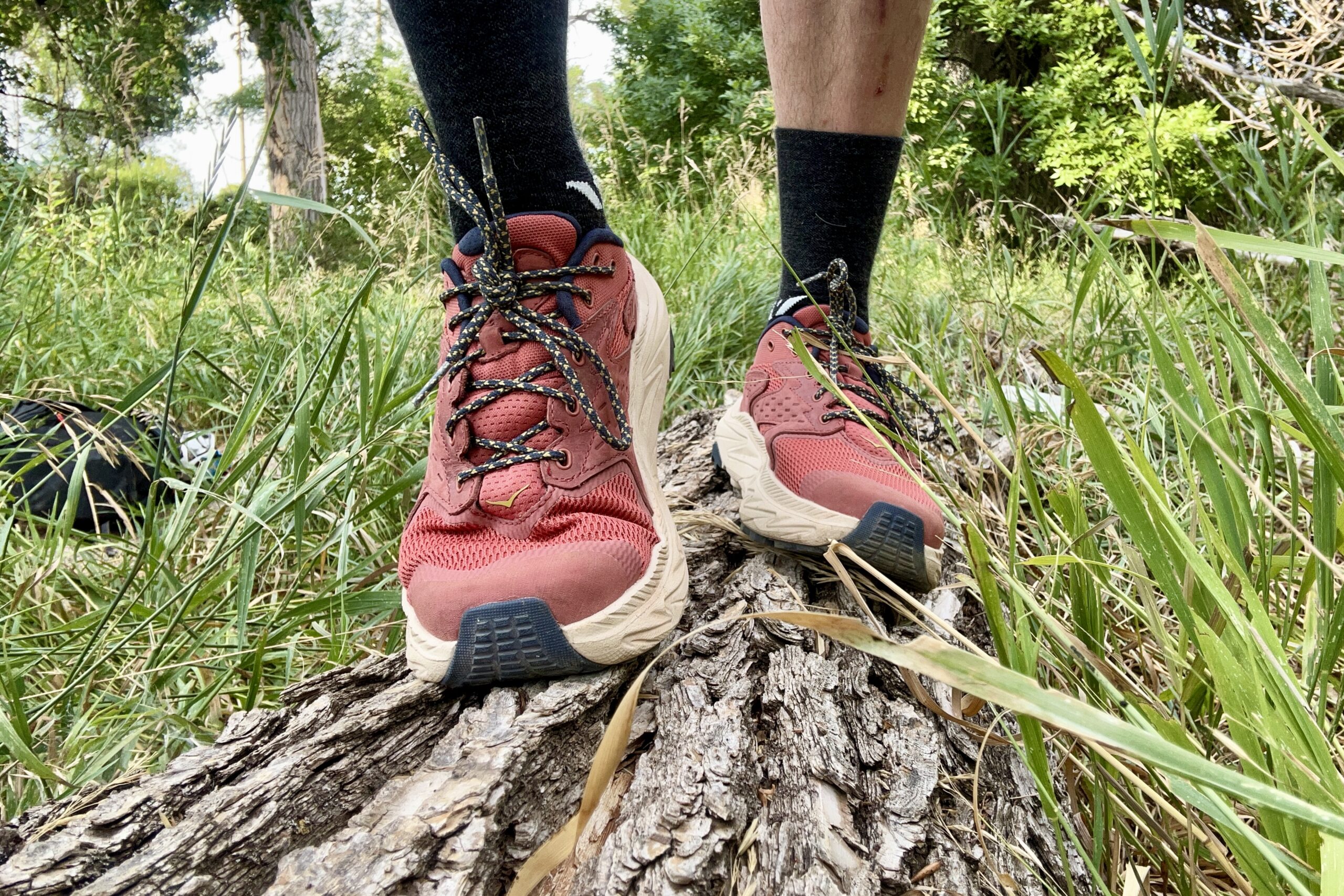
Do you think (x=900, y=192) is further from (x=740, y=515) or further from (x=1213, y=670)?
(x=1213, y=670)

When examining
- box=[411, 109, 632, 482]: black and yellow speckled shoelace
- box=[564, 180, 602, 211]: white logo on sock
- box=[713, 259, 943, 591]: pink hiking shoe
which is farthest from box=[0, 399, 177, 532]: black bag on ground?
box=[713, 259, 943, 591]: pink hiking shoe

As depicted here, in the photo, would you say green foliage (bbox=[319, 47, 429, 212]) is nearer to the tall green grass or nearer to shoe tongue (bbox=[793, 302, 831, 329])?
the tall green grass

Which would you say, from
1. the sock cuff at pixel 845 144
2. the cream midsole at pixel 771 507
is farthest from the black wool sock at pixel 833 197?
the cream midsole at pixel 771 507

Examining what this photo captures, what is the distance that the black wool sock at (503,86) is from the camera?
85 cm

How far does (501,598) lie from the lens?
75cm

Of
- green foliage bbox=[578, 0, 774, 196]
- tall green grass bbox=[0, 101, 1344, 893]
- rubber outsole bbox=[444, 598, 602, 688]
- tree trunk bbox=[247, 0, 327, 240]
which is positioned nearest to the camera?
tall green grass bbox=[0, 101, 1344, 893]

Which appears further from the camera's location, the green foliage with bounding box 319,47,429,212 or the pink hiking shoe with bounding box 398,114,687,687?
the green foliage with bounding box 319,47,429,212

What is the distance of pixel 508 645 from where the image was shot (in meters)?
0.73

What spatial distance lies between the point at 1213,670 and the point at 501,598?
21.4 inches

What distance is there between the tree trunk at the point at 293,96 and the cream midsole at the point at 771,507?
5.93m

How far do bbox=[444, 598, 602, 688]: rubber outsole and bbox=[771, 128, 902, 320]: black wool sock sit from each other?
69 cm

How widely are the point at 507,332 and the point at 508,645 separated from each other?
365 millimetres

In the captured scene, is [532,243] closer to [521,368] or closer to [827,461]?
[521,368]

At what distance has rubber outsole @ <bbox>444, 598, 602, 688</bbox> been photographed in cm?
73
